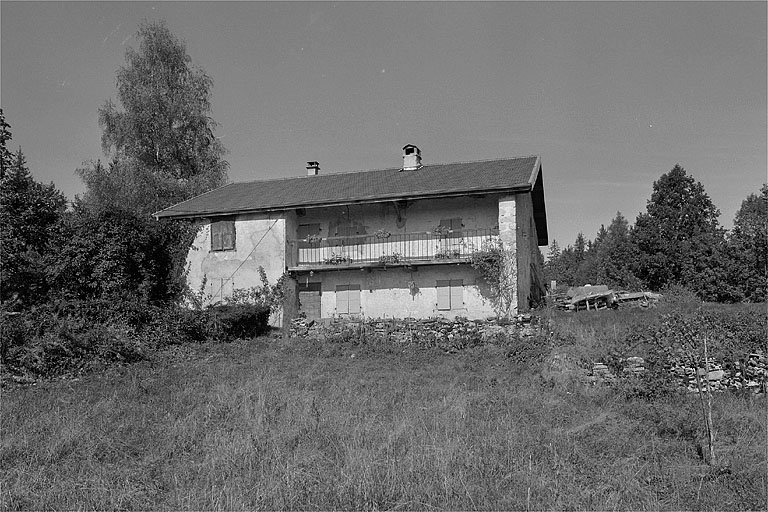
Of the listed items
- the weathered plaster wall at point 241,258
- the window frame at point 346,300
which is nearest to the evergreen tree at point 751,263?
the window frame at point 346,300

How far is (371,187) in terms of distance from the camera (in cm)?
2545

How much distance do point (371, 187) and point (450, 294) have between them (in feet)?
19.3

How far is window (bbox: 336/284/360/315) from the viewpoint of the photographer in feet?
80.3

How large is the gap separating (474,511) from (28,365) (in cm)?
1302

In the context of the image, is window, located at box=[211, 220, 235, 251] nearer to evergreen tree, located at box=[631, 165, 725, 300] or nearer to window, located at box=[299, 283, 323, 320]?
window, located at box=[299, 283, 323, 320]

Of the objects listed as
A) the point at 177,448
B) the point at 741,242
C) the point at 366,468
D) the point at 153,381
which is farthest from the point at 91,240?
the point at 741,242

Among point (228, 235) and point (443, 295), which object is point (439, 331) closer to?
point (443, 295)

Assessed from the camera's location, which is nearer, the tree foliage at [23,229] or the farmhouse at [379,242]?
the tree foliage at [23,229]

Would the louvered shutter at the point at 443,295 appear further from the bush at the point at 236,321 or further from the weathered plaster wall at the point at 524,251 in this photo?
the bush at the point at 236,321

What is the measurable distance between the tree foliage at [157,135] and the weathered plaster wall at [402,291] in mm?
10956

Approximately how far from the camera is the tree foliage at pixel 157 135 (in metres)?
30.5

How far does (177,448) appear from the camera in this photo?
9.33 m

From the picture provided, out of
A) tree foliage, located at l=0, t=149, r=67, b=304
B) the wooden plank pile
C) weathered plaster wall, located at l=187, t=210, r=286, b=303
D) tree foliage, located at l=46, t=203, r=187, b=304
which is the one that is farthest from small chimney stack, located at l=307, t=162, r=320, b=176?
the wooden plank pile

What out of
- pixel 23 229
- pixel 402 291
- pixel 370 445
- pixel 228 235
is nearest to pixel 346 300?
pixel 402 291
